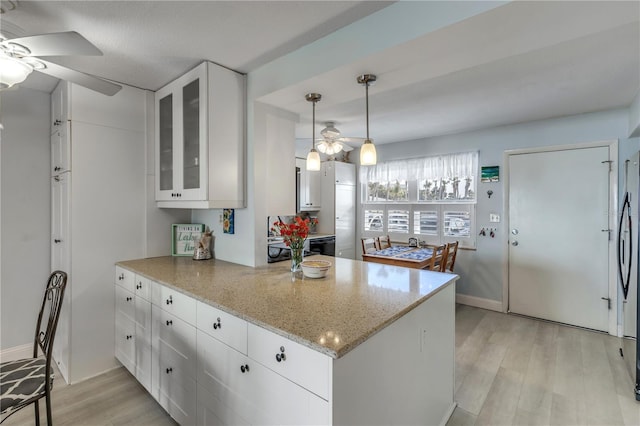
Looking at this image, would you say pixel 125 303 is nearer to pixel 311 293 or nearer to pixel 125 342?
pixel 125 342

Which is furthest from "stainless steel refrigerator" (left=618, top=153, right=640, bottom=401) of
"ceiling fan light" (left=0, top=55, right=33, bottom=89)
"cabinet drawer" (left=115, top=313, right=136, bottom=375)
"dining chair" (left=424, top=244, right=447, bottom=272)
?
"ceiling fan light" (left=0, top=55, right=33, bottom=89)

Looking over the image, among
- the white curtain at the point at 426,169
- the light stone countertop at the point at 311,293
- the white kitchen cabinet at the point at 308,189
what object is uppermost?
the white curtain at the point at 426,169

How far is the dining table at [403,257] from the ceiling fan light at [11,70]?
3.17 meters

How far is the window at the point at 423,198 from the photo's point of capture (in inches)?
162

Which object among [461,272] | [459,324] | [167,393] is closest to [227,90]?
[167,393]

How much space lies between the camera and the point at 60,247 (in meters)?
2.47

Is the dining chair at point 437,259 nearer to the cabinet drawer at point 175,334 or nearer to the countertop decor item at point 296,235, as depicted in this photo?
the countertop decor item at point 296,235

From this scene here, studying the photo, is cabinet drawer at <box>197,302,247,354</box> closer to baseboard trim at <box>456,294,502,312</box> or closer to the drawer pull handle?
the drawer pull handle

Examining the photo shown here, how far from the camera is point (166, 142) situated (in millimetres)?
2584

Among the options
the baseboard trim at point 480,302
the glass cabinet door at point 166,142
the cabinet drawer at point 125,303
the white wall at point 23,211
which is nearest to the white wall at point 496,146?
the baseboard trim at point 480,302

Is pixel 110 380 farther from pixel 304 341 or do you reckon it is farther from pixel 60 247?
pixel 304 341

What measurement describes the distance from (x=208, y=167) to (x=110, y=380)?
1.89 m

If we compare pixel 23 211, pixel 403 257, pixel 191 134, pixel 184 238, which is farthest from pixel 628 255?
pixel 23 211

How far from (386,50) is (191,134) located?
5.06 feet
